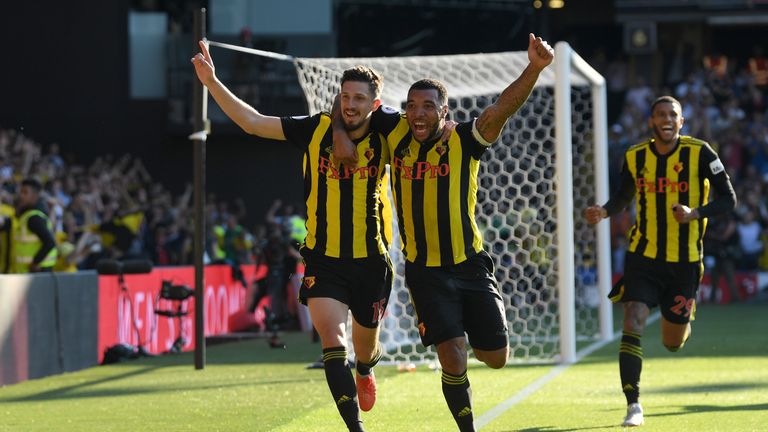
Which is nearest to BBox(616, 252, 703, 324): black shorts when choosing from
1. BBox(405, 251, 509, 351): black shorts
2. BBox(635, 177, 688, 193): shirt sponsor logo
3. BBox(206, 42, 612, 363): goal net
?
BBox(635, 177, 688, 193): shirt sponsor logo

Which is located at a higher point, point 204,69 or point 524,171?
→ point 204,69

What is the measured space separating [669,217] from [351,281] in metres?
2.64

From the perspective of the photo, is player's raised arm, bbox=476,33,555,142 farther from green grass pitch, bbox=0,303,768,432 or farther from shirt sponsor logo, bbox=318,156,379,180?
green grass pitch, bbox=0,303,768,432

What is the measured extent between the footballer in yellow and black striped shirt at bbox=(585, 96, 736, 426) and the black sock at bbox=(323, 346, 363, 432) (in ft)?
8.05

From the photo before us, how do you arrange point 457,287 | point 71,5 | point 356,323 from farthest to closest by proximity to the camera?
point 71,5
point 356,323
point 457,287

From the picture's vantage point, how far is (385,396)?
10648mm

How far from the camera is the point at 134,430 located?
347 inches

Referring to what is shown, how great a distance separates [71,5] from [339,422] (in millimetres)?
18696

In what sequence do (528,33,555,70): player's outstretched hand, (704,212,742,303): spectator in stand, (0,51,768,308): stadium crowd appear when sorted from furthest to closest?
(704,212,742,303): spectator in stand
(0,51,768,308): stadium crowd
(528,33,555,70): player's outstretched hand

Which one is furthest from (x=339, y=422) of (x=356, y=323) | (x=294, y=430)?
(x=356, y=323)

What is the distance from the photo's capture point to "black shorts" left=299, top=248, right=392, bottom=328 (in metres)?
7.57

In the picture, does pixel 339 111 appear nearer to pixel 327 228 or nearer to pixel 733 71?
pixel 327 228

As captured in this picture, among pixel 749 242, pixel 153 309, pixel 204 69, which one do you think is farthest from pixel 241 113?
pixel 749 242

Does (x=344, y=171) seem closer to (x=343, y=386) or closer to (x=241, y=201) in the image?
(x=343, y=386)
